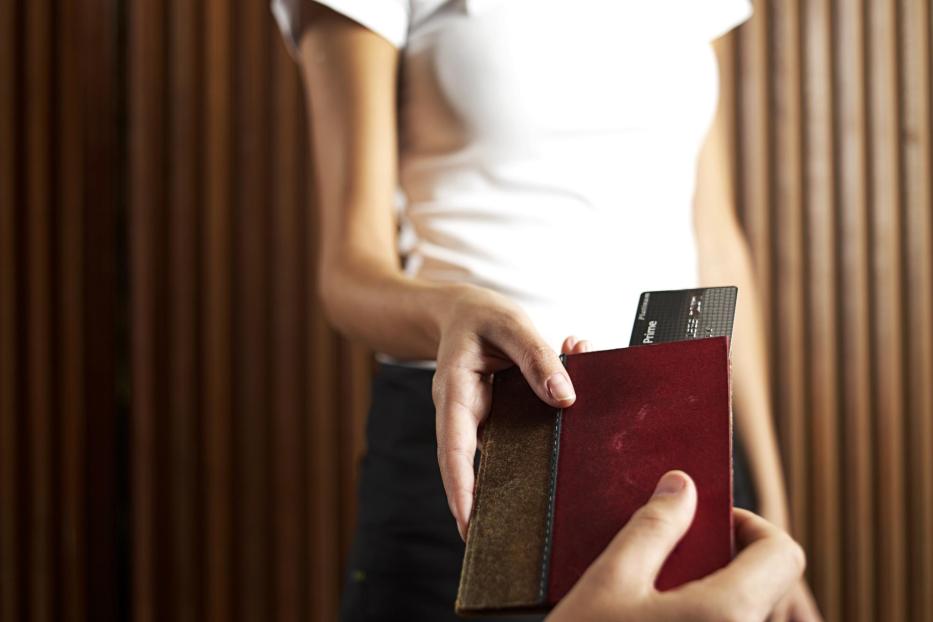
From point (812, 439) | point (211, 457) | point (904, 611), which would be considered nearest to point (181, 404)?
point (211, 457)

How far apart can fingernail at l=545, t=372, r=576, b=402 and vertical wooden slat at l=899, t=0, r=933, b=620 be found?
3.50 ft

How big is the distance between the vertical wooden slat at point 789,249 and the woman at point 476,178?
599 millimetres

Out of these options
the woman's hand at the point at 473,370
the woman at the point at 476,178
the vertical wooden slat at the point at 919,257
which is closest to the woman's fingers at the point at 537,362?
the woman's hand at the point at 473,370

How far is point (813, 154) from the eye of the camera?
1.24 m

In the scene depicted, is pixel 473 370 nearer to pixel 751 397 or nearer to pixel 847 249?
pixel 751 397

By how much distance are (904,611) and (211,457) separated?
116 cm

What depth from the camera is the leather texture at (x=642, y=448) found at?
343 millimetres

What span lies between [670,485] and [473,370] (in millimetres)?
140

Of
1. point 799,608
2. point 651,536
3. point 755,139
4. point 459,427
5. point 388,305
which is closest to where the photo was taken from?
point 651,536

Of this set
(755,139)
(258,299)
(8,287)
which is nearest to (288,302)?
(258,299)

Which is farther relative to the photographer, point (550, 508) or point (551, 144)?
point (551, 144)

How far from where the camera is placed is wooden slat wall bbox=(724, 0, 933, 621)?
4.05ft

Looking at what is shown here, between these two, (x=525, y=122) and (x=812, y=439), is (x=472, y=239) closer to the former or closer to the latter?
(x=525, y=122)

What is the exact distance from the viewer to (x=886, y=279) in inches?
48.9
